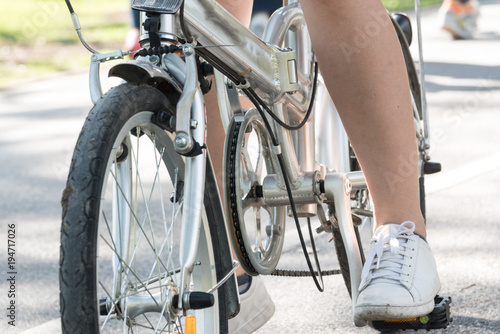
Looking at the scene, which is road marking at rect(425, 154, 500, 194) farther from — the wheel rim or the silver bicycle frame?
the wheel rim

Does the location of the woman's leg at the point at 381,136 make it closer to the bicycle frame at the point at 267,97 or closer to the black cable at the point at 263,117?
the bicycle frame at the point at 267,97

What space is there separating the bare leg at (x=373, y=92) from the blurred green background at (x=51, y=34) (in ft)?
16.7

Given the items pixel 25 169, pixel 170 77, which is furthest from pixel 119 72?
pixel 25 169

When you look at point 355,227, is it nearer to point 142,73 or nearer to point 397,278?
point 397,278

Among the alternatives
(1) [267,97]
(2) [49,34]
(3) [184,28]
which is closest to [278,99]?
(1) [267,97]

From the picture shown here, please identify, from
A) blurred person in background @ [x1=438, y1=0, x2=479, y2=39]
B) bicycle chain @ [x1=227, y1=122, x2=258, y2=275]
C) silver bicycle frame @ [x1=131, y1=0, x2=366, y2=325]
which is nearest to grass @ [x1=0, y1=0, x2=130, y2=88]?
blurred person in background @ [x1=438, y1=0, x2=479, y2=39]

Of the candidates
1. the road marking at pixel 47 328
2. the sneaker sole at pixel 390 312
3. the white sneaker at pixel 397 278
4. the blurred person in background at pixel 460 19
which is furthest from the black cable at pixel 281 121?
the blurred person in background at pixel 460 19

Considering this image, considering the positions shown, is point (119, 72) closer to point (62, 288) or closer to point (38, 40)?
point (62, 288)

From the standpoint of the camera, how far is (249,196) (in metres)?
1.80

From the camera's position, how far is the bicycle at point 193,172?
128 cm

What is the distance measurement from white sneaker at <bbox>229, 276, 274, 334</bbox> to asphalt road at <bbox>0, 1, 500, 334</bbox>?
0.16 m

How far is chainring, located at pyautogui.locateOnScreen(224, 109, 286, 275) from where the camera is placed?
5.45 feet

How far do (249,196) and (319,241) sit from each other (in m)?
1.15

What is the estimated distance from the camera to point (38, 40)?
8.50 m
